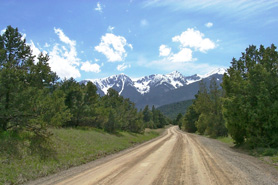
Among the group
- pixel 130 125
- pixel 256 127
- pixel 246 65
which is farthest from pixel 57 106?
pixel 130 125

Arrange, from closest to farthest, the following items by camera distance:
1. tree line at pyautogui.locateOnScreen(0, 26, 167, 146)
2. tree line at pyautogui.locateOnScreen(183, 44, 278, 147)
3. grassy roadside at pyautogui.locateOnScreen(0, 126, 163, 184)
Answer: grassy roadside at pyautogui.locateOnScreen(0, 126, 163, 184)
tree line at pyautogui.locateOnScreen(0, 26, 167, 146)
tree line at pyautogui.locateOnScreen(183, 44, 278, 147)

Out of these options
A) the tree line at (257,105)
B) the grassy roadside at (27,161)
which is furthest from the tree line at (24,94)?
the tree line at (257,105)

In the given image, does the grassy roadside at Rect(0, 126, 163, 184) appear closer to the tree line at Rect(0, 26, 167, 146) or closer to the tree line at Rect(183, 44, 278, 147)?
the tree line at Rect(0, 26, 167, 146)

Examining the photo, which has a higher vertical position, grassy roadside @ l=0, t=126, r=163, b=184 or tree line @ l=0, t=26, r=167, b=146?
tree line @ l=0, t=26, r=167, b=146

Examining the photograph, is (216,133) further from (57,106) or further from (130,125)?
(57,106)

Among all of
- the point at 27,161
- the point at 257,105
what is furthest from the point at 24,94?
the point at 257,105

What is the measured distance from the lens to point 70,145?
17891 mm

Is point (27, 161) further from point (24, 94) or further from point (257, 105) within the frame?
point (257, 105)

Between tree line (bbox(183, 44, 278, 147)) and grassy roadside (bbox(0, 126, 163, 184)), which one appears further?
tree line (bbox(183, 44, 278, 147))

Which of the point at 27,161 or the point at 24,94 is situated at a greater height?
the point at 24,94

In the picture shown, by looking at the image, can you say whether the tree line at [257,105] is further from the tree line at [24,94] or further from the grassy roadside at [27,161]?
the tree line at [24,94]

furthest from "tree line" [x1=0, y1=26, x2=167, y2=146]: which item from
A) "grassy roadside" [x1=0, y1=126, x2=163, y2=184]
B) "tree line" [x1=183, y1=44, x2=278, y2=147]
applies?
"tree line" [x1=183, y1=44, x2=278, y2=147]

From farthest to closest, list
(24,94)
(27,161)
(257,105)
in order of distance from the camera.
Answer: (257,105) < (24,94) < (27,161)

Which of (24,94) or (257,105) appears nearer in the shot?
(24,94)
